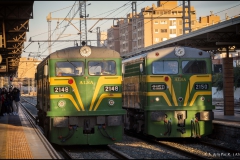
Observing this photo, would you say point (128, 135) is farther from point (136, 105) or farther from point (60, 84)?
point (60, 84)

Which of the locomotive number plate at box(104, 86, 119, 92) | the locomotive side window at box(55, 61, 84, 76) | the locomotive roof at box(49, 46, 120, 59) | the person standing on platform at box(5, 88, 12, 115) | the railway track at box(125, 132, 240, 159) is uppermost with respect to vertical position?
the locomotive roof at box(49, 46, 120, 59)

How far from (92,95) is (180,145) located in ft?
12.5

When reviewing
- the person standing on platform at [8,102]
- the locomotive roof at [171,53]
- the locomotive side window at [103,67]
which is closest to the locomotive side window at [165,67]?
the locomotive roof at [171,53]

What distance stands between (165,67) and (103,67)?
8.95ft

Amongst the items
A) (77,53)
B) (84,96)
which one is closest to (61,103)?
(84,96)

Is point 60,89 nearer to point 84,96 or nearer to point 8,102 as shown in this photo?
point 84,96

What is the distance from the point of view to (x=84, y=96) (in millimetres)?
15914

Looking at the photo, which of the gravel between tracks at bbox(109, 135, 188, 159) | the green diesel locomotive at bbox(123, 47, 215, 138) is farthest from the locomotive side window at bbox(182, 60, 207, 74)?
the gravel between tracks at bbox(109, 135, 188, 159)

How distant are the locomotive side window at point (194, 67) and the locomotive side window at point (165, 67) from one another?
0.33 m

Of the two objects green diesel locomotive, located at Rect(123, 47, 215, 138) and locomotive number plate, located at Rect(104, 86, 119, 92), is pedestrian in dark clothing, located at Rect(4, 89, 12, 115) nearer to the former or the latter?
green diesel locomotive, located at Rect(123, 47, 215, 138)

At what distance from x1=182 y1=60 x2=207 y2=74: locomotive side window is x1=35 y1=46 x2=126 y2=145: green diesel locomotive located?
292cm

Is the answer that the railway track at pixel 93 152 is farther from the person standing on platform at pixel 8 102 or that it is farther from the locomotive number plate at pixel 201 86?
the person standing on platform at pixel 8 102

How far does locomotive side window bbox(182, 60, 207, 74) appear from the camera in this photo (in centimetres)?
1781

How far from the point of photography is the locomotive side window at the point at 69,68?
15860 millimetres
